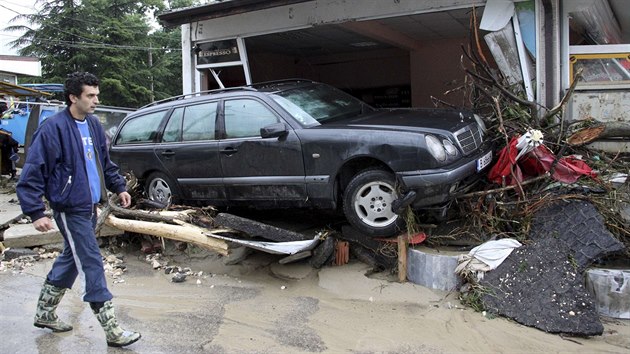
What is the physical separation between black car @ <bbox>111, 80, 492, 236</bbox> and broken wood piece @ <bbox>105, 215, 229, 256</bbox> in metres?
0.63

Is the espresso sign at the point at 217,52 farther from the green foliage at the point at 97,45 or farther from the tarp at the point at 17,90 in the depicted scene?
the green foliage at the point at 97,45

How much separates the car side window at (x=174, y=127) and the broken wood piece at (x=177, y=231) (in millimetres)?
1128

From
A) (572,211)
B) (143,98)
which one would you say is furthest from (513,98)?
(143,98)

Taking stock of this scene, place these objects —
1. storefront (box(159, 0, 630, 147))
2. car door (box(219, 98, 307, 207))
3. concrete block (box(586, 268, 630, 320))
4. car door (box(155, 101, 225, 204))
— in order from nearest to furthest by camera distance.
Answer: concrete block (box(586, 268, 630, 320)) < car door (box(219, 98, 307, 207)) < car door (box(155, 101, 225, 204)) < storefront (box(159, 0, 630, 147))

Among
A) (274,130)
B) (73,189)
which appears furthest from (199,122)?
(73,189)

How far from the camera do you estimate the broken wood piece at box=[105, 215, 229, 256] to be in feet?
17.5

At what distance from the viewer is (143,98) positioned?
25.9 m

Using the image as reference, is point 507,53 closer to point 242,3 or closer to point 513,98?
point 513,98

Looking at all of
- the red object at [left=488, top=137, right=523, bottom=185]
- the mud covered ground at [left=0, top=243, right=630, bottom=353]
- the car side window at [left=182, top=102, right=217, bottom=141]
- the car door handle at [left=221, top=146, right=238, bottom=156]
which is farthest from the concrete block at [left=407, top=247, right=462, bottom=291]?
the car side window at [left=182, top=102, right=217, bottom=141]

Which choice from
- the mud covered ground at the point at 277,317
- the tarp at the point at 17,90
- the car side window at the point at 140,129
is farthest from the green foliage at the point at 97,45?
the mud covered ground at the point at 277,317

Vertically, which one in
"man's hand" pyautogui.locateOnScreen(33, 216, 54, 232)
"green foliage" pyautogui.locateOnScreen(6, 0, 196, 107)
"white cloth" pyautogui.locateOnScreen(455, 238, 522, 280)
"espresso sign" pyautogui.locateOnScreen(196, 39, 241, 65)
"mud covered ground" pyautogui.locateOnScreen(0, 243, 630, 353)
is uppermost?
"green foliage" pyautogui.locateOnScreen(6, 0, 196, 107)

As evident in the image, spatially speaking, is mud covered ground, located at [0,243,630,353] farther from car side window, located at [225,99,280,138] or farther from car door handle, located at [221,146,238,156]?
car side window, located at [225,99,280,138]

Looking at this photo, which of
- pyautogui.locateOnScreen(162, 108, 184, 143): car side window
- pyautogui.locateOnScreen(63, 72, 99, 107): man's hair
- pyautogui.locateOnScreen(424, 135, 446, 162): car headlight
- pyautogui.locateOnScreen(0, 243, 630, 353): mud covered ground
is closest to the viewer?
pyautogui.locateOnScreen(63, 72, 99, 107): man's hair

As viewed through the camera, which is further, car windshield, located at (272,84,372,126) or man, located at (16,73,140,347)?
car windshield, located at (272,84,372,126)
